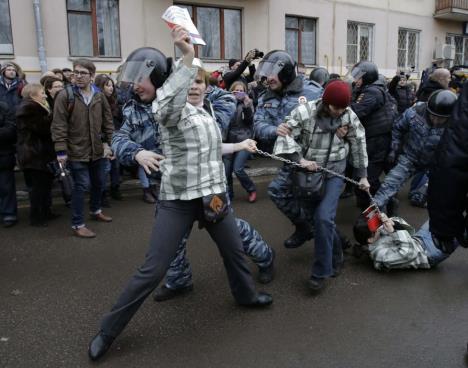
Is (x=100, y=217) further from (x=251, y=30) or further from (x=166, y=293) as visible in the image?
(x=251, y=30)

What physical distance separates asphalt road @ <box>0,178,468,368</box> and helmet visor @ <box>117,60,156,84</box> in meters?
1.70

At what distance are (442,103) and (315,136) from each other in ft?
4.95

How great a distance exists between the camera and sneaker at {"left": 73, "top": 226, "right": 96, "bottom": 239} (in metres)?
5.22

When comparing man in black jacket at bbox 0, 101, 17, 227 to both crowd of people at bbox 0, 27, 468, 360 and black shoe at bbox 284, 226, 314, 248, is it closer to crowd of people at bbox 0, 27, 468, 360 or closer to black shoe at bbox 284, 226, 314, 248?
crowd of people at bbox 0, 27, 468, 360

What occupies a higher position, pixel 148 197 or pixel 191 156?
pixel 191 156

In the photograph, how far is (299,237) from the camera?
14.8 ft

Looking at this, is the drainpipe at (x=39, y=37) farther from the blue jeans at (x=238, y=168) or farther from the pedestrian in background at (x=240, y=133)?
the blue jeans at (x=238, y=168)

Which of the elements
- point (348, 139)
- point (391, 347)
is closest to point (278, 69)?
point (348, 139)

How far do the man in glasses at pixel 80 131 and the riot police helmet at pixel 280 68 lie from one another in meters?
2.15

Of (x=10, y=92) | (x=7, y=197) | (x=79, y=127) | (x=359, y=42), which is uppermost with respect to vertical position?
(x=359, y=42)

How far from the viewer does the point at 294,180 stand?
3.68 metres

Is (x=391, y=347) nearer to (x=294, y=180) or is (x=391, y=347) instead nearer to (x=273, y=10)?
(x=294, y=180)

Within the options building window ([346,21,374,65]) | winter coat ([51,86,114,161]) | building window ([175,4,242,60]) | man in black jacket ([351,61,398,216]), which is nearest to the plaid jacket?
man in black jacket ([351,61,398,216])

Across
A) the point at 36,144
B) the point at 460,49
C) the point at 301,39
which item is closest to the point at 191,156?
the point at 36,144
